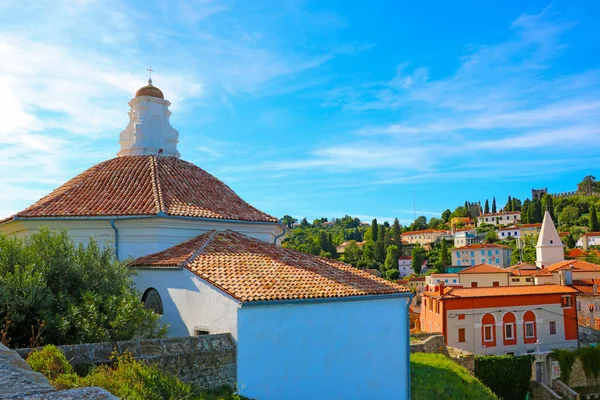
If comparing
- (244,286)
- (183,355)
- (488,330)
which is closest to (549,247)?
(488,330)

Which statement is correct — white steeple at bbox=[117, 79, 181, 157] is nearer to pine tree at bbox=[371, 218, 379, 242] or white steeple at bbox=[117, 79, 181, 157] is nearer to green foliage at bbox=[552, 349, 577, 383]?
green foliage at bbox=[552, 349, 577, 383]

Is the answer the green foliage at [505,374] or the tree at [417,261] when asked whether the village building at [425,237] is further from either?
the green foliage at [505,374]

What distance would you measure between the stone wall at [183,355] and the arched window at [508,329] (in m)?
27.8

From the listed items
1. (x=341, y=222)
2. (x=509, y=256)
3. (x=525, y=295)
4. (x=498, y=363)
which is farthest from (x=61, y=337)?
(x=341, y=222)

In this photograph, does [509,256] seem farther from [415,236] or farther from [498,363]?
[498,363]

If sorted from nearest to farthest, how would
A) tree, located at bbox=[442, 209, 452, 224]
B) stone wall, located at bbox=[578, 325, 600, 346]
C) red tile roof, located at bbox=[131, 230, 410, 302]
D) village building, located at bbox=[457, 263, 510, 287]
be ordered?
1. red tile roof, located at bbox=[131, 230, 410, 302]
2. stone wall, located at bbox=[578, 325, 600, 346]
3. village building, located at bbox=[457, 263, 510, 287]
4. tree, located at bbox=[442, 209, 452, 224]

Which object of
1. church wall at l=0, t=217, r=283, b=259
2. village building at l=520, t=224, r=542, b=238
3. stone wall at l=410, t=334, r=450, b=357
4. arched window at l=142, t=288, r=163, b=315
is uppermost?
village building at l=520, t=224, r=542, b=238

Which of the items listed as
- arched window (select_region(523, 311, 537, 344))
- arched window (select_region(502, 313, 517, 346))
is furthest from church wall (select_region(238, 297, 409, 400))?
arched window (select_region(523, 311, 537, 344))

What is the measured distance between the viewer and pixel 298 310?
1018 centimetres

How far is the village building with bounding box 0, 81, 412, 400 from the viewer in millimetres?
9828

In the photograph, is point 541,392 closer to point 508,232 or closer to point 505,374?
point 505,374

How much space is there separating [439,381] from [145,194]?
40.1ft

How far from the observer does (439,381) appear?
17.0 m

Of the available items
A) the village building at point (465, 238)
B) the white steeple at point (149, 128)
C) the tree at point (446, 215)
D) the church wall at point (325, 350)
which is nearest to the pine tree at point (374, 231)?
the village building at point (465, 238)
